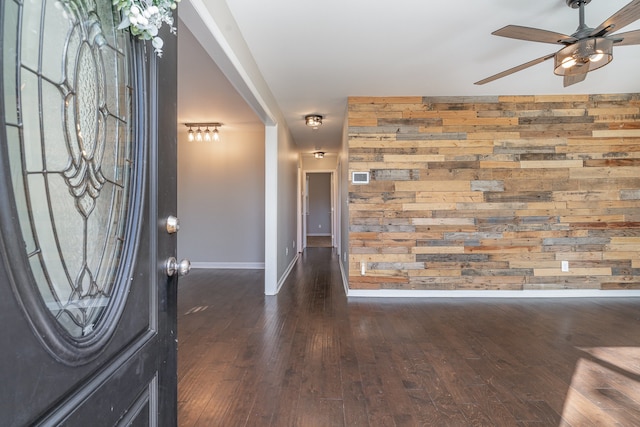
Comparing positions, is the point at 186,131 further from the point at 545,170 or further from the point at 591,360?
the point at 591,360

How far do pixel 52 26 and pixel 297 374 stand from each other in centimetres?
213

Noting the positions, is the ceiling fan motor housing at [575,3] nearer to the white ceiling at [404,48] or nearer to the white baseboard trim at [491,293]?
the white ceiling at [404,48]

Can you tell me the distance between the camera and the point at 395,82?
3.55 m

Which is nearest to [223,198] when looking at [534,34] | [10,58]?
[534,34]

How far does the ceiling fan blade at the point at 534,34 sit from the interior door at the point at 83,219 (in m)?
2.12

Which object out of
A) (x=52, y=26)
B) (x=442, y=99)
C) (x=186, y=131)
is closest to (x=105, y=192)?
(x=52, y=26)

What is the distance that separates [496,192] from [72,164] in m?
4.33

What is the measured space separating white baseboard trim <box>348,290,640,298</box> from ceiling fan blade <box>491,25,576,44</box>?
2.83 m

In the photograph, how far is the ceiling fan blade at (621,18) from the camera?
175 centimetres

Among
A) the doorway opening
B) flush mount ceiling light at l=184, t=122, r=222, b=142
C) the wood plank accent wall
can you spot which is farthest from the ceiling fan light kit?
the doorway opening

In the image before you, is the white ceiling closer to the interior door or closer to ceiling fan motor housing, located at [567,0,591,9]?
ceiling fan motor housing, located at [567,0,591,9]

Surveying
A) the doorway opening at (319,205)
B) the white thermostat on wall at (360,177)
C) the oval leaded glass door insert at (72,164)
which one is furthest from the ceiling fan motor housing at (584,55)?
the doorway opening at (319,205)

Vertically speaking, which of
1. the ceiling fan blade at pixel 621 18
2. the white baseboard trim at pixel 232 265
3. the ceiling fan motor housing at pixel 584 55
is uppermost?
the ceiling fan blade at pixel 621 18

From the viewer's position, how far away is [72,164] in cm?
61
